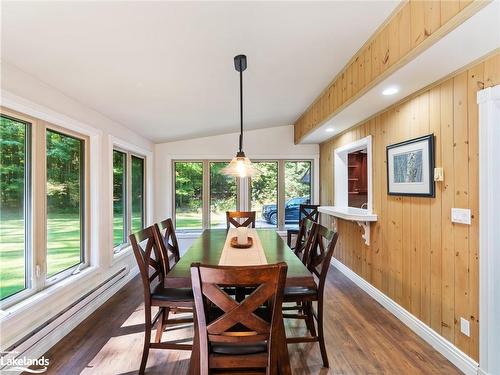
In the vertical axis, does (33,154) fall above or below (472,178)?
above

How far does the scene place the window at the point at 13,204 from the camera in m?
2.09

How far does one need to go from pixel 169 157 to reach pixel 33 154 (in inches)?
127

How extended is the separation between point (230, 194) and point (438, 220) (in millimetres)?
→ 3820

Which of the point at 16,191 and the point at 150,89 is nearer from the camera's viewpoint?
the point at 16,191

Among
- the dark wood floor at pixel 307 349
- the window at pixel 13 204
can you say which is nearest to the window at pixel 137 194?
the dark wood floor at pixel 307 349

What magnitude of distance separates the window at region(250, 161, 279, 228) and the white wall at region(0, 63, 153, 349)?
7.80ft

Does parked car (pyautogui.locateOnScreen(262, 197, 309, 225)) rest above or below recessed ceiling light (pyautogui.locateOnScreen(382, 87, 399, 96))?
below

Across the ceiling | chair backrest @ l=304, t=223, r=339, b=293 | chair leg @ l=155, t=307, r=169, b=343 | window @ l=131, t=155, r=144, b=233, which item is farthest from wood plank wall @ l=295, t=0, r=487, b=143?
window @ l=131, t=155, r=144, b=233

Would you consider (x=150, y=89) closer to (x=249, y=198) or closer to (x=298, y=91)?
(x=298, y=91)

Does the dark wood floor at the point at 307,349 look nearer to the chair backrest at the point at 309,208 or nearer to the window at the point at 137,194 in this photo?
the window at the point at 137,194

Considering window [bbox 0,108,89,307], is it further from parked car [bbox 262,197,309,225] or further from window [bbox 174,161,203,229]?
parked car [bbox 262,197,309,225]

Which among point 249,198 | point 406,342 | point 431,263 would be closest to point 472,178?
point 431,263

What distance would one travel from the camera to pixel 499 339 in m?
1.89

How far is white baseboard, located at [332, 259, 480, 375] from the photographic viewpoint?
2.06 metres
